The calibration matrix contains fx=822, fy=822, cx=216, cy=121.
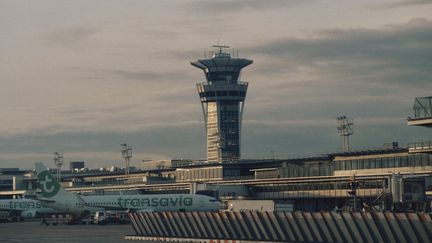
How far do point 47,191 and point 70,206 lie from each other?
590 centimetres

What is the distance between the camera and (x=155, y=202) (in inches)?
5295

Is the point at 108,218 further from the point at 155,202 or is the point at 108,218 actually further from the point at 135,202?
the point at 155,202

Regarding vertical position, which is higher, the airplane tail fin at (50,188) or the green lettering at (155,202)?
the airplane tail fin at (50,188)

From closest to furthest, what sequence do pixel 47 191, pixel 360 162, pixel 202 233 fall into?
pixel 202 233 → pixel 360 162 → pixel 47 191

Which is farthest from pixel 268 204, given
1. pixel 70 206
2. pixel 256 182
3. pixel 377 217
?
pixel 256 182

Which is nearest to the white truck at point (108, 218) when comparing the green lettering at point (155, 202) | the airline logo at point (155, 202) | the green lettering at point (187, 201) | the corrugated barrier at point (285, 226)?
the airline logo at point (155, 202)

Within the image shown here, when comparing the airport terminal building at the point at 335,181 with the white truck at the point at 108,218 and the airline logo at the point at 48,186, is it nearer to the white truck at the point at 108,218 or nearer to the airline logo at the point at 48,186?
the white truck at the point at 108,218

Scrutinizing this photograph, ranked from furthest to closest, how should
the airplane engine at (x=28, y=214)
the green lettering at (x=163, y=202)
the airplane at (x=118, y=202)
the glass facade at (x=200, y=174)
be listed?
the glass facade at (x=200, y=174) < the airplane engine at (x=28, y=214) < the green lettering at (x=163, y=202) < the airplane at (x=118, y=202)

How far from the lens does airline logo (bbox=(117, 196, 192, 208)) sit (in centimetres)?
13250

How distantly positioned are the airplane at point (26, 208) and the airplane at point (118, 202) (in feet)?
22.2

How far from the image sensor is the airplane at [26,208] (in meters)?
148

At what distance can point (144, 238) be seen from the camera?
232ft

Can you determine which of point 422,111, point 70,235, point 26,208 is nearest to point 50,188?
point 26,208

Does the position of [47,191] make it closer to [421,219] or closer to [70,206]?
[70,206]
